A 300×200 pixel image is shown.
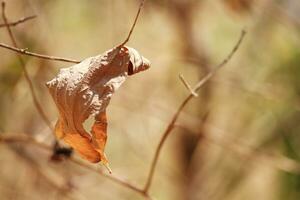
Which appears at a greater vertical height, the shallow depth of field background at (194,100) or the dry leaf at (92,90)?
the dry leaf at (92,90)

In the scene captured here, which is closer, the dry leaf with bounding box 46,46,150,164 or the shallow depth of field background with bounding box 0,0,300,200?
the dry leaf with bounding box 46,46,150,164

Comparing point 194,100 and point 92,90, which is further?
point 194,100

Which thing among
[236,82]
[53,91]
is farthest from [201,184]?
[53,91]

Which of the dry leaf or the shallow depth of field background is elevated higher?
the dry leaf

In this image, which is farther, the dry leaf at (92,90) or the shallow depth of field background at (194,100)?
the shallow depth of field background at (194,100)

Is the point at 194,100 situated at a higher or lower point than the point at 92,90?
lower
